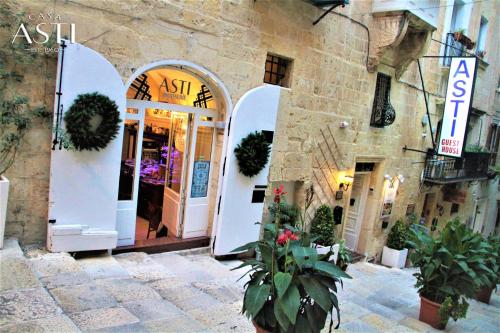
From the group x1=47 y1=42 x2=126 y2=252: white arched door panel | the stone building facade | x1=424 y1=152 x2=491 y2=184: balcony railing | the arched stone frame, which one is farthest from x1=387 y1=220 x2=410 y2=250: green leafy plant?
x1=47 y1=42 x2=126 y2=252: white arched door panel

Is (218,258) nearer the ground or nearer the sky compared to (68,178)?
nearer the ground

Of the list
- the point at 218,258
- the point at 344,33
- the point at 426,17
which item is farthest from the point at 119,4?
the point at 426,17

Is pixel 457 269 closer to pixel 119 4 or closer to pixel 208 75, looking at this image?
pixel 208 75

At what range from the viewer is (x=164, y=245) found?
260 inches

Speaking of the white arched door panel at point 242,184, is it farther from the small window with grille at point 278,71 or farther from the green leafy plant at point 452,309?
the green leafy plant at point 452,309

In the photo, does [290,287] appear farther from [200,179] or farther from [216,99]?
[216,99]

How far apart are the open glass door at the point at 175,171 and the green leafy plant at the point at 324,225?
A: 3026mm

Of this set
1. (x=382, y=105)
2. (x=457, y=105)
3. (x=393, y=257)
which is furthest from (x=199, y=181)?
(x=457, y=105)

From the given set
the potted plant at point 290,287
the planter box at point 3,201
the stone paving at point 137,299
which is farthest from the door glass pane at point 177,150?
the potted plant at point 290,287

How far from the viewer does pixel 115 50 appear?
211 inches

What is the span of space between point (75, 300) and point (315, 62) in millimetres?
5760

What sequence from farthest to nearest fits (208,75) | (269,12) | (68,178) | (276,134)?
(276,134), (269,12), (208,75), (68,178)

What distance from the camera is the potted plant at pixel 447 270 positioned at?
5473 millimetres

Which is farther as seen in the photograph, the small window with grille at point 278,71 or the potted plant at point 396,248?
the potted plant at point 396,248
